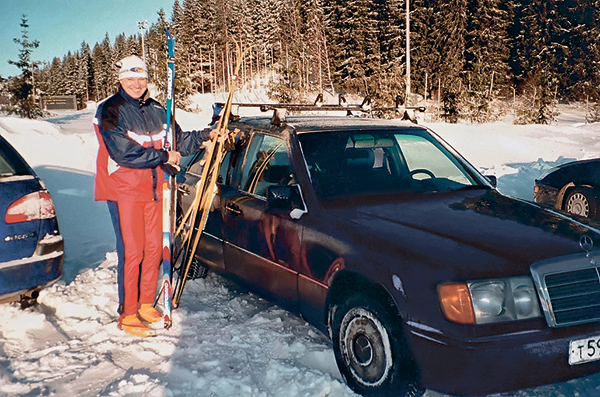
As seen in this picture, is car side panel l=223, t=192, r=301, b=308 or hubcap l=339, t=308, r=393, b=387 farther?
car side panel l=223, t=192, r=301, b=308

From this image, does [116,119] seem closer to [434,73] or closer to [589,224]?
[589,224]

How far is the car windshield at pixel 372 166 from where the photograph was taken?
3748 mm

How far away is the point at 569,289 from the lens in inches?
105

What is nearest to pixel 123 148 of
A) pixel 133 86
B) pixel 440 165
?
pixel 133 86

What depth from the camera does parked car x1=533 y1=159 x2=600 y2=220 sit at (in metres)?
6.85

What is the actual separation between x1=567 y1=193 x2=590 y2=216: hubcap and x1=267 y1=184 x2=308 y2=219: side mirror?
16.1 feet

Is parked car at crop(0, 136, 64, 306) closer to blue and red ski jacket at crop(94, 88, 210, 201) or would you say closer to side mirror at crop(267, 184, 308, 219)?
blue and red ski jacket at crop(94, 88, 210, 201)

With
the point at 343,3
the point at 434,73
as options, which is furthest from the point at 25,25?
the point at 434,73

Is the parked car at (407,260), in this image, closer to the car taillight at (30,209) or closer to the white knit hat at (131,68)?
the white knit hat at (131,68)

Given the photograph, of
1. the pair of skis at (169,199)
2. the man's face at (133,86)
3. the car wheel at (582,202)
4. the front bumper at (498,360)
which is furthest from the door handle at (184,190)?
the car wheel at (582,202)

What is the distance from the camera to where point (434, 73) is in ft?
172

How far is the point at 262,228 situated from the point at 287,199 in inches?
19.2

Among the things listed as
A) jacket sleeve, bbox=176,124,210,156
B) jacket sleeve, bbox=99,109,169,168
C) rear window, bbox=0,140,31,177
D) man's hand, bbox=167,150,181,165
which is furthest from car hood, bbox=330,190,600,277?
rear window, bbox=0,140,31,177

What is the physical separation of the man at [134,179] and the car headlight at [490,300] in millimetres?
2457
